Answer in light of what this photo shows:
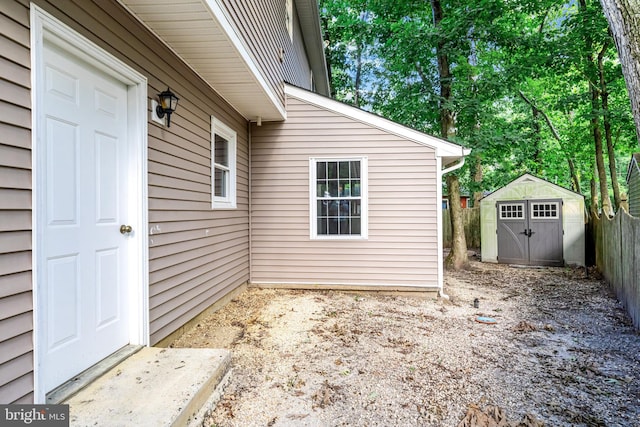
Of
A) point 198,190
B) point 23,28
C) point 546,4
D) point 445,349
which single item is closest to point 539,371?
point 445,349

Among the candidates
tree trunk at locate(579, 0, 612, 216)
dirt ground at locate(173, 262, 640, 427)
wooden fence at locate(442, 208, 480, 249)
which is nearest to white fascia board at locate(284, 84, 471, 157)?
dirt ground at locate(173, 262, 640, 427)

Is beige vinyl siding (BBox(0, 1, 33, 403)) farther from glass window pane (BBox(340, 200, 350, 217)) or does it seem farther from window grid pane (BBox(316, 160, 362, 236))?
glass window pane (BBox(340, 200, 350, 217))

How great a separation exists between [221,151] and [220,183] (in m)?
0.47

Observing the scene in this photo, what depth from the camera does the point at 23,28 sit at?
5.88 feet

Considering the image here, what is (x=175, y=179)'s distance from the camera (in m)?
3.43

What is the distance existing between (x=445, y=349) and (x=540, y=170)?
14.7m

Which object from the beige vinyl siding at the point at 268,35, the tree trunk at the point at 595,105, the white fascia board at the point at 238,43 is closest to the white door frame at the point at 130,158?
the white fascia board at the point at 238,43

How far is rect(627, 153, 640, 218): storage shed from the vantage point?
861 cm

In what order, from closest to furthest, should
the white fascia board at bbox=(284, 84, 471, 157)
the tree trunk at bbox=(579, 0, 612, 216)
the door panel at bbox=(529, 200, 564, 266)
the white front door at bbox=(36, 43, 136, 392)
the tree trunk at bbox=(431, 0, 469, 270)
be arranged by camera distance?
the white front door at bbox=(36, 43, 136, 392) < the white fascia board at bbox=(284, 84, 471, 157) < the tree trunk at bbox=(431, 0, 469, 270) < the door panel at bbox=(529, 200, 564, 266) < the tree trunk at bbox=(579, 0, 612, 216)

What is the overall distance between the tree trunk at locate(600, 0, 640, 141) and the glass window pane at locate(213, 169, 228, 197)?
423 centimetres

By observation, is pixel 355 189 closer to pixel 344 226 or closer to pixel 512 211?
pixel 344 226

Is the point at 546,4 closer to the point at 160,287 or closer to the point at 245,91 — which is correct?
the point at 245,91

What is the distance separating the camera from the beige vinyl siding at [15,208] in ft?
5.47

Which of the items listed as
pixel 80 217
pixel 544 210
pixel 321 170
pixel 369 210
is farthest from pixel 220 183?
pixel 544 210
